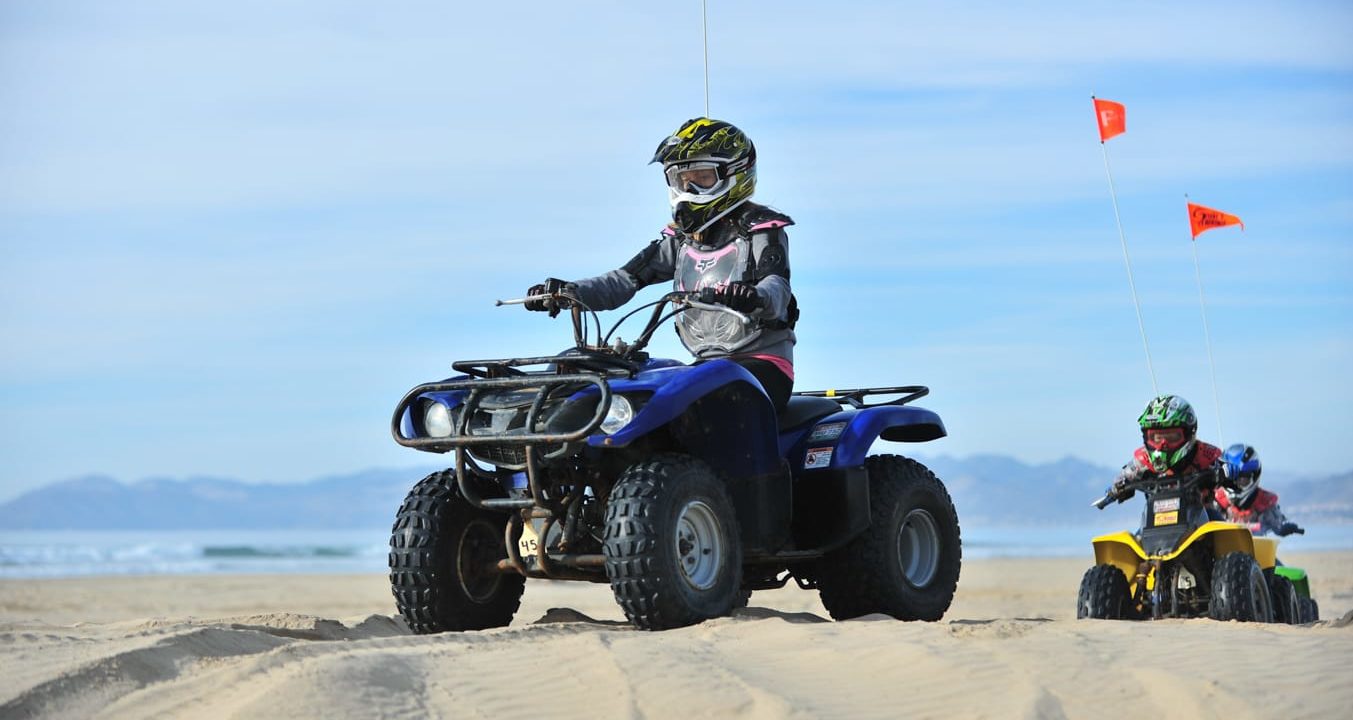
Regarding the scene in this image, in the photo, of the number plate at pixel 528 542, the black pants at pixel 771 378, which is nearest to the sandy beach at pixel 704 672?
the number plate at pixel 528 542

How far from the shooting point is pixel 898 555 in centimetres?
989

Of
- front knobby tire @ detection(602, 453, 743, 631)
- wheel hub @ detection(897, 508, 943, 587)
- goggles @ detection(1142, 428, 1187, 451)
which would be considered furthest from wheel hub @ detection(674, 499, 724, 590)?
goggles @ detection(1142, 428, 1187, 451)

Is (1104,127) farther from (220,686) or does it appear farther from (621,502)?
(220,686)

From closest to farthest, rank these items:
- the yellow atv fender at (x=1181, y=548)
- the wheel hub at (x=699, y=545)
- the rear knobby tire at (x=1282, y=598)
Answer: the wheel hub at (x=699, y=545) < the yellow atv fender at (x=1181, y=548) < the rear knobby tire at (x=1282, y=598)

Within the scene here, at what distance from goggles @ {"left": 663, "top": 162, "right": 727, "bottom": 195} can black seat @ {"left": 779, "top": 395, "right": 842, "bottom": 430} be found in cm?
129

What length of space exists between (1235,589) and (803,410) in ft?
10.2

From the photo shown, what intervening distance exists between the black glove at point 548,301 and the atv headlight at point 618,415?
1349mm

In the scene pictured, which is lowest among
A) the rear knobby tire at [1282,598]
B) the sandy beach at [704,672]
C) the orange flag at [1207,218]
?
the sandy beach at [704,672]

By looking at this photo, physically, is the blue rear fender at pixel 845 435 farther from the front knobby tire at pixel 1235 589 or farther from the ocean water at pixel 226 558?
the ocean water at pixel 226 558

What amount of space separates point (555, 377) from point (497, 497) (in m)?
0.92

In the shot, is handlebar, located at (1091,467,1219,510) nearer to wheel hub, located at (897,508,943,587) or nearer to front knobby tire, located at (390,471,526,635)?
wheel hub, located at (897,508,943,587)

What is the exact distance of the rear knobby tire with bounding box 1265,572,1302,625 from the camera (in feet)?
39.5

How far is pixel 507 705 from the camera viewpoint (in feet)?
21.6

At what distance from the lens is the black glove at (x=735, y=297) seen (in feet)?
28.5
